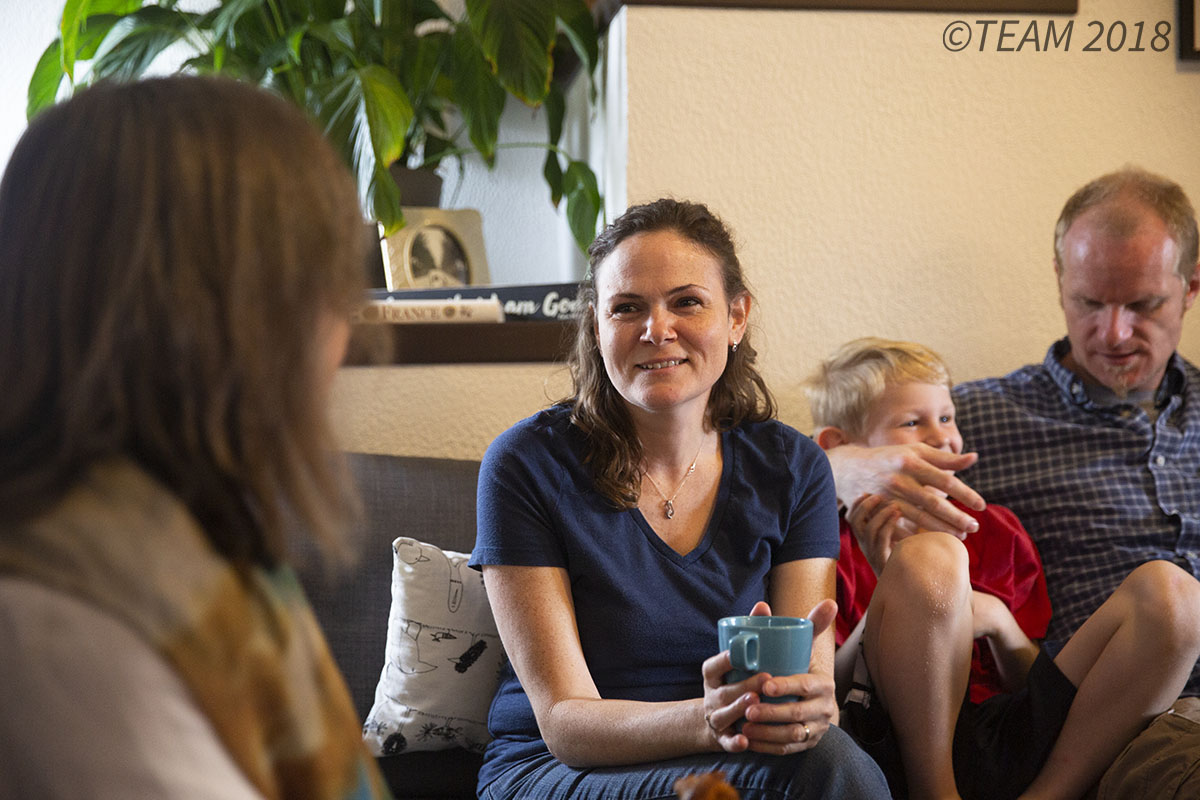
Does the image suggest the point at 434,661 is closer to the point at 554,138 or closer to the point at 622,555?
the point at 622,555

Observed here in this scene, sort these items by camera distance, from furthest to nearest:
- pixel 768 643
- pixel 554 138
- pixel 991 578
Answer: pixel 554 138 → pixel 991 578 → pixel 768 643

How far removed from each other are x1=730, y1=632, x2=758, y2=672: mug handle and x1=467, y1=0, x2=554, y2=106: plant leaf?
4.42 feet

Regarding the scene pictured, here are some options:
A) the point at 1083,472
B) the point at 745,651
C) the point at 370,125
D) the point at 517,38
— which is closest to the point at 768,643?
the point at 745,651

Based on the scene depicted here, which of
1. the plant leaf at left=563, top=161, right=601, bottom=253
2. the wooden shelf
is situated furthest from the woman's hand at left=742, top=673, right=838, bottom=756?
the plant leaf at left=563, top=161, right=601, bottom=253

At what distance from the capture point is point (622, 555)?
61.6 inches

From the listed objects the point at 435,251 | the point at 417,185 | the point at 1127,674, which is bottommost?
the point at 1127,674

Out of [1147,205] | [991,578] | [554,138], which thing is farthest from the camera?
[554,138]

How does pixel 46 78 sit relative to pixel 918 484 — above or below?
above

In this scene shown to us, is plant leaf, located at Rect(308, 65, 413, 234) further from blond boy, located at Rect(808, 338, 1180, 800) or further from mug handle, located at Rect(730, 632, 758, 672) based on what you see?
mug handle, located at Rect(730, 632, 758, 672)

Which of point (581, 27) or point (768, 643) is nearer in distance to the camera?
point (768, 643)

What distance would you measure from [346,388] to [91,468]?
27cm

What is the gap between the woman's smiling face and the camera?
1.60 metres

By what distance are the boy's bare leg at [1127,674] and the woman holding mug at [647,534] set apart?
43 cm

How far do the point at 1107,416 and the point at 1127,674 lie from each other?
24.6 inches
